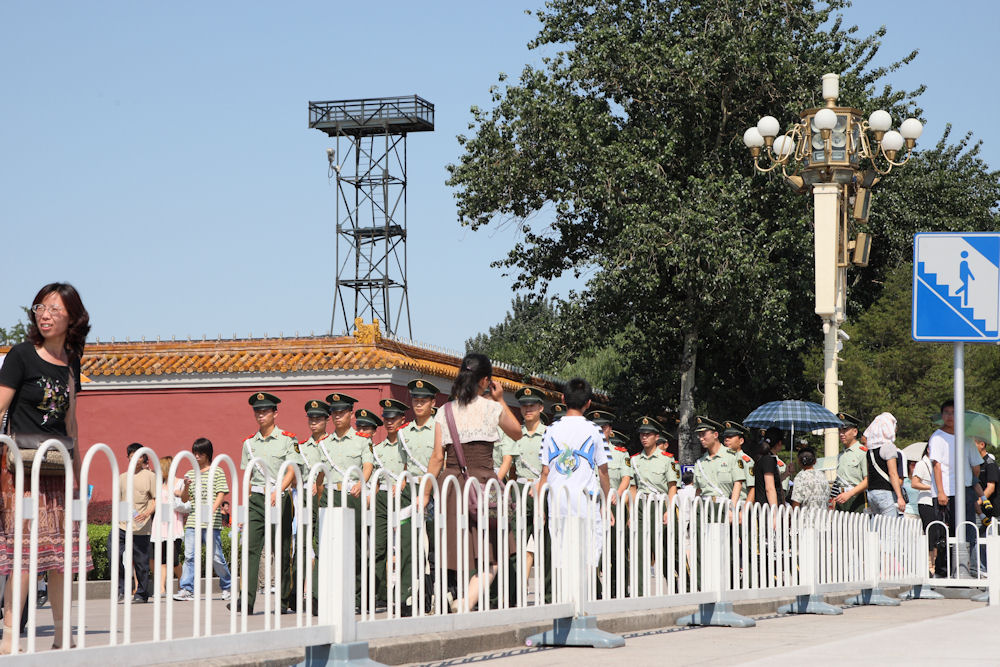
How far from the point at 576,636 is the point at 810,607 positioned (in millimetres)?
3785

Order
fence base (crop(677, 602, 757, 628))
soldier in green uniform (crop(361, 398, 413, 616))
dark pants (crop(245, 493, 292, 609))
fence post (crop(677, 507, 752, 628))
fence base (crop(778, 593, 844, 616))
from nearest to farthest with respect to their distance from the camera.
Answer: dark pants (crop(245, 493, 292, 609)) → soldier in green uniform (crop(361, 398, 413, 616)) → fence post (crop(677, 507, 752, 628)) → fence base (crop(677, 602, 757, 628)) → fence base (crop(778, 593, 844, 616))

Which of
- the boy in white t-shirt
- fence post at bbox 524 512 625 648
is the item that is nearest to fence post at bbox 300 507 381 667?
fence post at bbox 524 512 625 648

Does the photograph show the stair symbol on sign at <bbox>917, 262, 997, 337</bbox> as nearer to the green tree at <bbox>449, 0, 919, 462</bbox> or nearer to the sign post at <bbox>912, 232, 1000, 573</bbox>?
the sign post at <bbox>912, 232, 1000, 573</bbox>

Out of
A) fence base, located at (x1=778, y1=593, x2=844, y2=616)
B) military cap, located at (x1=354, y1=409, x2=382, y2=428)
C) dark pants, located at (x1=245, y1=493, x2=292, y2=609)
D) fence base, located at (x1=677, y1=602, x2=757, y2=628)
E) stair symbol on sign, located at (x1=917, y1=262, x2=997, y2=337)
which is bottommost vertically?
fence base, located at (x1=778, y1=593, x2=844, y2=616)

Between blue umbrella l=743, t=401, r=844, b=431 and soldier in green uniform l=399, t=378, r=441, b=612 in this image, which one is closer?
soldier in green uniform l=399, t=378, r=441, b=612

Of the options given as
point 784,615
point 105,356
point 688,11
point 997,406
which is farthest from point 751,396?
point 784,615

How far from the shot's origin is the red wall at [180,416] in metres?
22.9

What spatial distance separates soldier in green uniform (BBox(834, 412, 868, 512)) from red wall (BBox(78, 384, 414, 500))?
9.42 meters

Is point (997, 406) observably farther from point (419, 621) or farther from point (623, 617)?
point (419, 621)

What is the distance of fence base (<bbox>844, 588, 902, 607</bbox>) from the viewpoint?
1258 centimetres

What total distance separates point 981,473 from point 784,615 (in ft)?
19.0

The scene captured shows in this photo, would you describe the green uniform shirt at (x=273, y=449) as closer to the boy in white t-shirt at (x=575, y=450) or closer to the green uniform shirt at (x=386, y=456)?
the green uniform shirt at (x=386, y=456)

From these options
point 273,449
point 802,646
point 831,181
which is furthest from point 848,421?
point 802,646

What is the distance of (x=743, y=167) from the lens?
29.5 m
